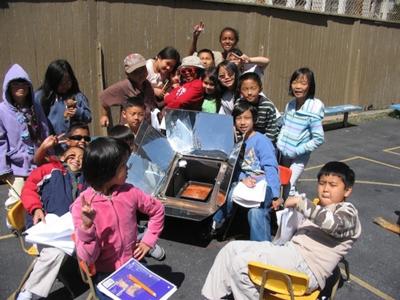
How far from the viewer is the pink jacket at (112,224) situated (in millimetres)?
2311

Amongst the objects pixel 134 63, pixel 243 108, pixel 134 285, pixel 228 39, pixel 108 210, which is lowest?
pixel 134 285

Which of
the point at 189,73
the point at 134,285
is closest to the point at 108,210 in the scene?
the point at 134,285

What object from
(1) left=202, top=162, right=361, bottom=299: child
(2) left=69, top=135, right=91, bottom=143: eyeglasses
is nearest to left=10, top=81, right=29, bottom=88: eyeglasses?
(2) left=69, top=135, right=91, bottom=143: eyeglasses

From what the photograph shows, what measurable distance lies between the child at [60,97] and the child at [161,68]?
82 cm

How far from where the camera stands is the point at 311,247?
2.57 metres

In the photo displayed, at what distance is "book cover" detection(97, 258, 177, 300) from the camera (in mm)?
2146

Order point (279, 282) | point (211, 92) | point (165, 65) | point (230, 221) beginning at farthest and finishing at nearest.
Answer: point (165, 65) → point (211, 92) → point (230, 221) → point (279, 282)

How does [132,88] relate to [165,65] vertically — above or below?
A: below

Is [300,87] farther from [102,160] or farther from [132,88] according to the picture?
[102,160]

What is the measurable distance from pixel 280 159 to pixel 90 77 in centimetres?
330

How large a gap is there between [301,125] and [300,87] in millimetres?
368

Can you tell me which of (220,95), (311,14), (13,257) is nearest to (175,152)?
(220,95)

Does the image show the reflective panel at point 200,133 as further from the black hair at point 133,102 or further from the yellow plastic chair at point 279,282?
the yellow plastic chair at point 279,282

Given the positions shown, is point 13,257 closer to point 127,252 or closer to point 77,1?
point 127,252
